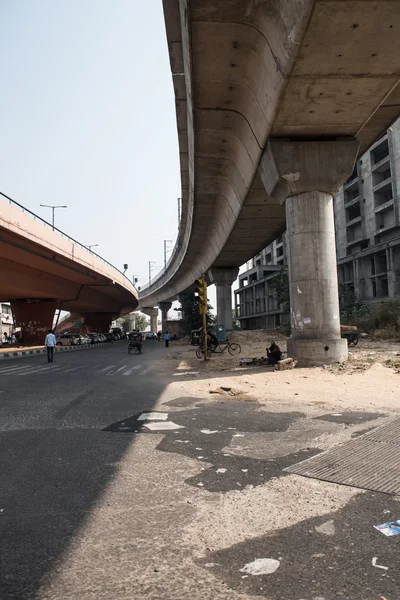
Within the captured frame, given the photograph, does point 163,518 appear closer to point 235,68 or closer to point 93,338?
point 235,68

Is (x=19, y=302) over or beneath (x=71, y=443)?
over

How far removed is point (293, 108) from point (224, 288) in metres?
30.7

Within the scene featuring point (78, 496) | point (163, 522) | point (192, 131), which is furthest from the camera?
point (192, 131)

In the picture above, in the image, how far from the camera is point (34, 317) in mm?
46000

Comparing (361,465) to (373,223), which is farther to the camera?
(373,223)

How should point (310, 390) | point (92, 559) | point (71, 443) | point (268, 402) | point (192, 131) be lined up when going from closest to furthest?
point (92, 559) → point (71, 443) → point (268, 402) → point (310, 390) → point (192, 131)

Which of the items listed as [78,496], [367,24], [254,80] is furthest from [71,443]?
[254,80]

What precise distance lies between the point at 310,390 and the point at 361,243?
5123 centimetres

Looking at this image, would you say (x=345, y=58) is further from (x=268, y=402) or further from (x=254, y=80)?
(x=268, y=402)

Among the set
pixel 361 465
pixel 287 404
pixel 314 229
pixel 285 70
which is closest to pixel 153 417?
pixel 287 404

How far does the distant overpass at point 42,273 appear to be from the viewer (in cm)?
2575

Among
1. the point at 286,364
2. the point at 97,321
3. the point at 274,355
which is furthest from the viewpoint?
the point at 97,321

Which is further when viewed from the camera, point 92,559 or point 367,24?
point 367,24

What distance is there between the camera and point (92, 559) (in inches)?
111
